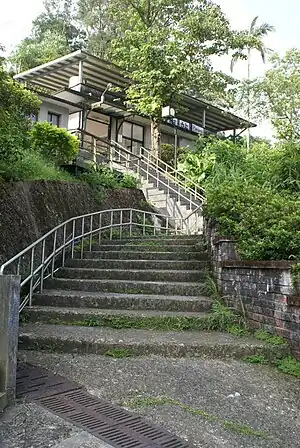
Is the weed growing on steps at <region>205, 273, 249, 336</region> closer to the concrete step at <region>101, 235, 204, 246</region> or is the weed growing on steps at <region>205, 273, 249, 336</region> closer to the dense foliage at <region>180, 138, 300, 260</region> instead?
the dense foliage at <region>180, 138, 300, 260</region>

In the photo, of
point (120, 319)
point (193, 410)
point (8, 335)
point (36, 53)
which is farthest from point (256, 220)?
point (36, 53)

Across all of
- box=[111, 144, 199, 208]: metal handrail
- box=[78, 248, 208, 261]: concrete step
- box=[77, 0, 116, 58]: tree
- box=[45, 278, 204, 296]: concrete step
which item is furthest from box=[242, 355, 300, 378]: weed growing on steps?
box=[77, 0, 116, 58]: tree

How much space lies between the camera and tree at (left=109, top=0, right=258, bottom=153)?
1504 centimetres

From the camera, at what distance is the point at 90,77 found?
1848 centimetres

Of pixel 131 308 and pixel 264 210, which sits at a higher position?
pixel 264 210

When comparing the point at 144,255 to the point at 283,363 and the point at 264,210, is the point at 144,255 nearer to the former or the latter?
the point at 264,210

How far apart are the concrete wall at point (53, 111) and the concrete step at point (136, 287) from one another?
12.6 metres

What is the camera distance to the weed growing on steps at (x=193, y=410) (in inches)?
112

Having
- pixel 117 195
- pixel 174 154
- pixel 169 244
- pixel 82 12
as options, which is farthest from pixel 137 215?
pixel 82 12

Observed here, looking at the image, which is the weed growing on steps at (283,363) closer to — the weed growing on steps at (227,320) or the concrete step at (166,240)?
the weed growing on steps at (227,320)

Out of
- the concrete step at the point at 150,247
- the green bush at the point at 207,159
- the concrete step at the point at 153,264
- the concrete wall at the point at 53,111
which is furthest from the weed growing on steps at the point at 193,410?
the concrete wall at the point at 53,111

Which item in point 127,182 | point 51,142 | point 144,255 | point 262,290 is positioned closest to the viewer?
point 262,290

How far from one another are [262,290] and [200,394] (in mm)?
1651

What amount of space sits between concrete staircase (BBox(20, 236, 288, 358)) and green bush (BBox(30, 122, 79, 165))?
11.7ft
